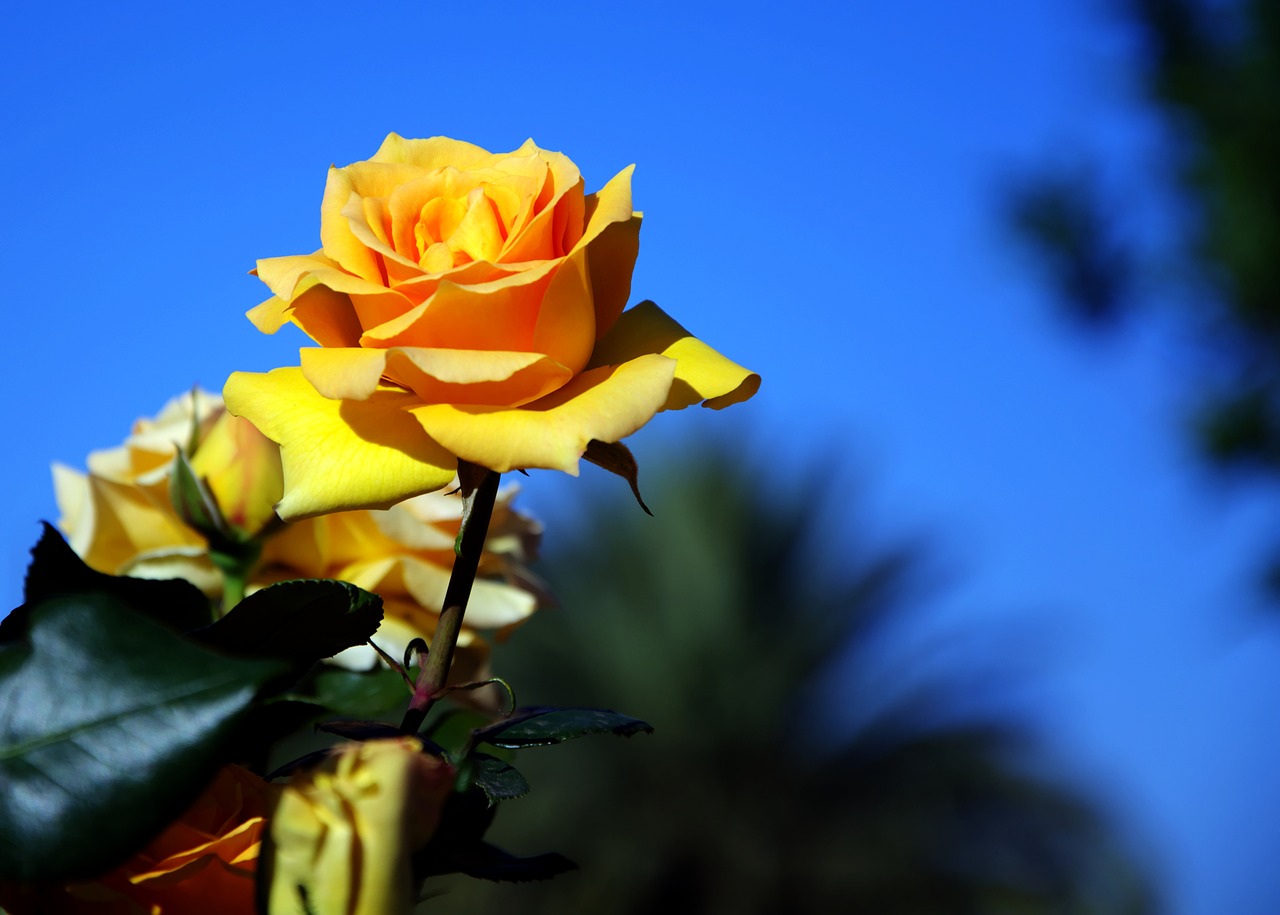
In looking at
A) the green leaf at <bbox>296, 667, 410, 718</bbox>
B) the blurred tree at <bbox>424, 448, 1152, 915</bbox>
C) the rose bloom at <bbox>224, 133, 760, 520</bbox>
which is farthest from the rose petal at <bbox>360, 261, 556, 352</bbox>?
the blurred tree at <bbox>424, 448, 1152, 915</bbox>

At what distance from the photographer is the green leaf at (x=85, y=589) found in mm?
207

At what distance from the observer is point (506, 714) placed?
0.25 meters

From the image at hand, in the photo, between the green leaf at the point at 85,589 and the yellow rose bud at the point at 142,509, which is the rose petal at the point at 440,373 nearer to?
the green leaf at the point at 85,589

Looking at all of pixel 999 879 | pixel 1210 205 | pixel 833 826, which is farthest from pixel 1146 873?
pixel 1210 205

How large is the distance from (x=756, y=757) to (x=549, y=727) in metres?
4.37

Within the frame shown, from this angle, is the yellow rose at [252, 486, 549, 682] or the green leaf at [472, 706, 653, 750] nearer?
the green leaf at [472, 706, 653, 750]

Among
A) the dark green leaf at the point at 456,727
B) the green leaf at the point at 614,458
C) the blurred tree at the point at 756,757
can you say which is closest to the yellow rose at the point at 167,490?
the dark green leaf at the point at 456,727

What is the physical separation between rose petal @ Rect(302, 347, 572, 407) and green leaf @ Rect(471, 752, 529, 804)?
0.07 metres

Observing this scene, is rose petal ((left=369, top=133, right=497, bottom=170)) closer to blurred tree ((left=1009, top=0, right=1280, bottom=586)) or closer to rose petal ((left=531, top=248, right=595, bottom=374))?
rose petal ((left=531, top=248, right=595, bottom=374))

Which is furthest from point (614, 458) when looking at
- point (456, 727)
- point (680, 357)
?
point (456, 727)

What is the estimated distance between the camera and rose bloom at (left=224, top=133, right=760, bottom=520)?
22cm

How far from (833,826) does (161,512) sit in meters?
4.27

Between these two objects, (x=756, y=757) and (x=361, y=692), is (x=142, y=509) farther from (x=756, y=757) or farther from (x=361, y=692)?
(x=756, y=757)

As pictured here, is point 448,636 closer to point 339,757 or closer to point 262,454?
point 339,757
